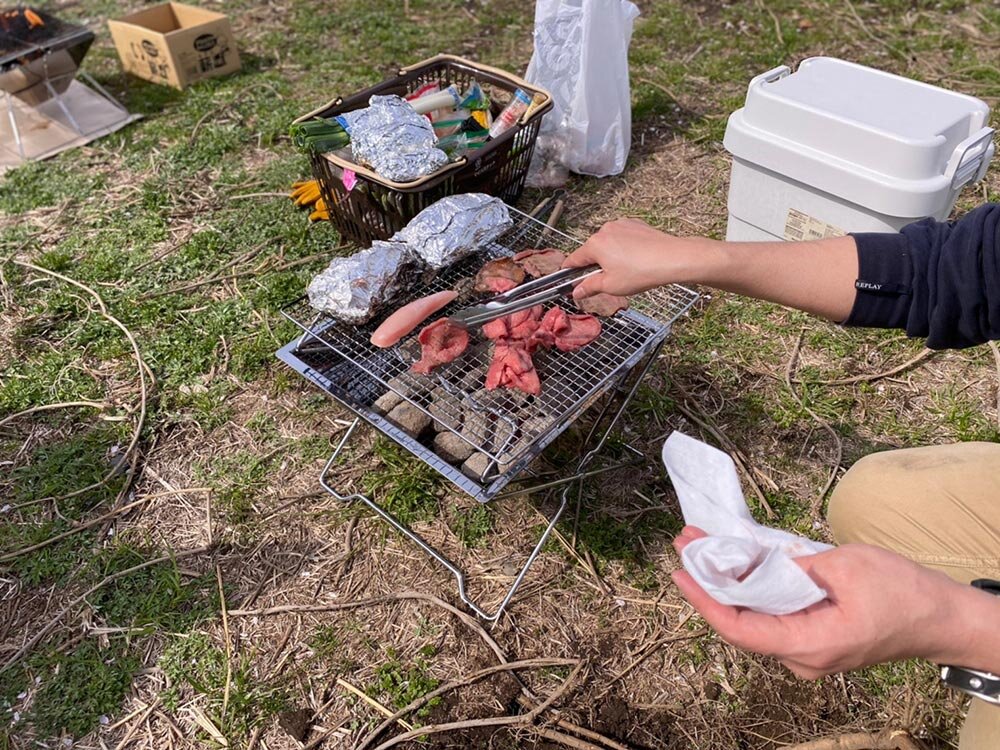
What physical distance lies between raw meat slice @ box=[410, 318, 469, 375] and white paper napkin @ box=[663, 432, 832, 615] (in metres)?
0.92

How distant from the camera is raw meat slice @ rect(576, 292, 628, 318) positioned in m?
2.50

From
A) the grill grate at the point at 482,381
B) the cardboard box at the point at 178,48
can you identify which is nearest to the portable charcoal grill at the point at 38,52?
the cardboard box at the point at 178,48

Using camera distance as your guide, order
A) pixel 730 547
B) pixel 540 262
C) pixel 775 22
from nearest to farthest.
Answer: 1. pixel 730 547
2. pixel 540 262
3. pixel 775 22

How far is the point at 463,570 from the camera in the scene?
2.65 metres

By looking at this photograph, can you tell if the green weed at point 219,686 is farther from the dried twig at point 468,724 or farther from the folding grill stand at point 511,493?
the folding grill stand at point 511,493

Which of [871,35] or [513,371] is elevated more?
[513,371]

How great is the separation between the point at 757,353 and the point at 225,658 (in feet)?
8.41

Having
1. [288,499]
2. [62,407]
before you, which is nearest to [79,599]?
[288,499]

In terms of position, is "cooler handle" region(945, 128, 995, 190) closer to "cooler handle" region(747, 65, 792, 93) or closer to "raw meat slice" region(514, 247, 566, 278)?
"cooler handle" region(747, 65, 792, 93)

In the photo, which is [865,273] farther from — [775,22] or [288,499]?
[775,22]

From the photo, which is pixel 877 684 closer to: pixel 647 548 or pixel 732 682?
pixel 732 682

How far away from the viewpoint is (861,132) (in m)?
2.95

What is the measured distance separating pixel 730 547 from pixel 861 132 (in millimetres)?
2222

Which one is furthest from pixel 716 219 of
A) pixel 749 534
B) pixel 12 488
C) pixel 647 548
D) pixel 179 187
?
pixel 12 488
